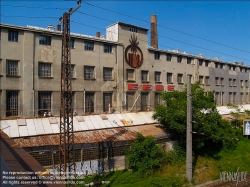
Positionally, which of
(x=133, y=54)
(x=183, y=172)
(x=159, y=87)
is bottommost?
(x=183, y=172)

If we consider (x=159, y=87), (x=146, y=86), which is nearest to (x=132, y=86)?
(x=146, y=86)

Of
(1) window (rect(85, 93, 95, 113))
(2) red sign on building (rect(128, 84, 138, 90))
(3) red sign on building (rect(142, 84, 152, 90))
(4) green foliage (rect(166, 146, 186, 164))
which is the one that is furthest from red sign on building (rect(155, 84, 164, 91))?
(4) green foliage (rect(166, 146, 186, 164))

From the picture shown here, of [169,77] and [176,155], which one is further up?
[169,77]

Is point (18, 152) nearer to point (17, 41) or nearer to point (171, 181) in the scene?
point (171, 181)

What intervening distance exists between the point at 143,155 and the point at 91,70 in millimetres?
11290

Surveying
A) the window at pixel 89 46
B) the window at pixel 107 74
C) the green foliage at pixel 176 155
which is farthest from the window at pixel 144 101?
the window at pixel 89 46

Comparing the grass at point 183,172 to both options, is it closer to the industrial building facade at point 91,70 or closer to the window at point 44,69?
the industrial building facade at point 91,70

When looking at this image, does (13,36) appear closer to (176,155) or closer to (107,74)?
(107,74)

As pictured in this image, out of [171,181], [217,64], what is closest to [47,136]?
[171,181]

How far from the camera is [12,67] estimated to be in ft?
65.1

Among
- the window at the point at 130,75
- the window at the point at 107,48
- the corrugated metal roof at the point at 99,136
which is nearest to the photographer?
the corrugated metal roof at the point at 99,136

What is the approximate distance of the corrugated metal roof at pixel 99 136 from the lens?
52.8 feet

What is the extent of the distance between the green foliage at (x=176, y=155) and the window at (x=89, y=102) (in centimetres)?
934

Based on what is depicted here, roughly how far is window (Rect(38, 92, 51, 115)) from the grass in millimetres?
8353
